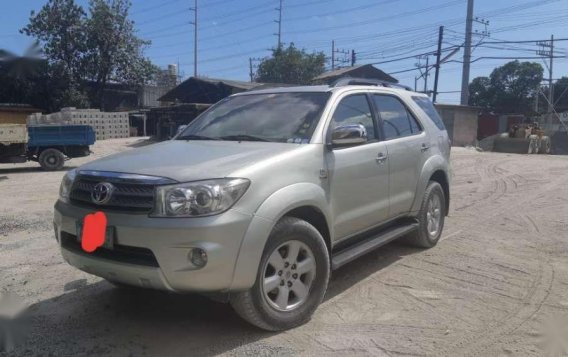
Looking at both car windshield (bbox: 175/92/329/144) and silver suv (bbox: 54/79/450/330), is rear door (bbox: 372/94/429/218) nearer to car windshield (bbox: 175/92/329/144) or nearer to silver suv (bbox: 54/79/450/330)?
silver suv (bbox: 54/79/450/330)

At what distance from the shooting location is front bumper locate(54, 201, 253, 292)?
330 cm

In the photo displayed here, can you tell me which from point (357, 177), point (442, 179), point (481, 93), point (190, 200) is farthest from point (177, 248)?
point (481, 93)

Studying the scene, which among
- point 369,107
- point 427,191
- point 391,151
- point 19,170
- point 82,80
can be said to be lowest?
point 19,170

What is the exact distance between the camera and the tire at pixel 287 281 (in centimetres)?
364

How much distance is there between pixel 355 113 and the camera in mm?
4992

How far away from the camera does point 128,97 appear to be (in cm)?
4644

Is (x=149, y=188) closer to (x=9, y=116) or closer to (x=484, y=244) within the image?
(x=484, y=244)

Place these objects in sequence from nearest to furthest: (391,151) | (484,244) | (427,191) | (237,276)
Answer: (237,276) → (391,151) → (427,191) → (484,244)

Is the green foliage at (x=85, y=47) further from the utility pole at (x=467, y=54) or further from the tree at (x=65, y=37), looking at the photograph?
the utility pole at (x=467, y=54)

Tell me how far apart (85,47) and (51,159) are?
2613 centimetres

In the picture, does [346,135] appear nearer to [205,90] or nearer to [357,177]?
[357,177]

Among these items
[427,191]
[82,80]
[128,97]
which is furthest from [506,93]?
[427,191]

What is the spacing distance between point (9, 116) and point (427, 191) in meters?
26.9

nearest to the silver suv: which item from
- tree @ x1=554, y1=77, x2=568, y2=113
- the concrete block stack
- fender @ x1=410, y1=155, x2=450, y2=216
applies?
fender @ x1=410, y1=155, x2=450, y2=216
